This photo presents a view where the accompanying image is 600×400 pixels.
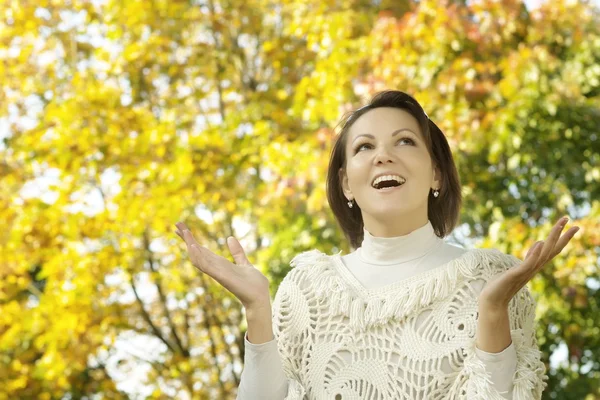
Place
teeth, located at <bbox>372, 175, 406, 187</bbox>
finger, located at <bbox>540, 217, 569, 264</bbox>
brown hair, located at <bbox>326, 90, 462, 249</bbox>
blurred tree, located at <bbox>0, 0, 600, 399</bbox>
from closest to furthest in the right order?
finger, located at <bbox>540, 217, 569, 264</bbox> → teeth, located at <bbox>372, 175, 406, 187</bbox> → brown hair, located at <bbox>326, 90, 462, 249</bbox> → blurred tree, located at <bbox>0, 0, 600, 399</bbox>

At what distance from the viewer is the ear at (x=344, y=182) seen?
1961 mm

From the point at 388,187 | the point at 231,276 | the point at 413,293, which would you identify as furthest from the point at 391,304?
the point at 231,276

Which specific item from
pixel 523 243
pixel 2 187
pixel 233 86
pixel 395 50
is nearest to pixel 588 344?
pixel 523 243

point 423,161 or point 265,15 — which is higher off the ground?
point 423,161

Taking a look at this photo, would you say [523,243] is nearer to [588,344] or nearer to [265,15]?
[588,344]

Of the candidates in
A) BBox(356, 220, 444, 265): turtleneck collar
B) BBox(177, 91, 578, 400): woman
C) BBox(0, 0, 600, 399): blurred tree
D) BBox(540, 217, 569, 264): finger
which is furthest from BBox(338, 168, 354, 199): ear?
BBox(0, 0, 600, 399): blurred tree

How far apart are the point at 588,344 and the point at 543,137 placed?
4.22ft

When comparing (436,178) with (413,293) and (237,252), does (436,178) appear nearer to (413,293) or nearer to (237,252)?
(413,293)

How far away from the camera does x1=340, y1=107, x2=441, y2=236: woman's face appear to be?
69.3 inches

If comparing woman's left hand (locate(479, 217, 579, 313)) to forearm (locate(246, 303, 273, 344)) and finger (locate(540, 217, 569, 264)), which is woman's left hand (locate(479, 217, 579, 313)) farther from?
forearm (locate(246, 303, 273, 344))

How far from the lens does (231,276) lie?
1.64m

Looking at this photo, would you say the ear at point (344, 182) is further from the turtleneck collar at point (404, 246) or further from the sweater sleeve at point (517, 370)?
the sweater sleeve at point (517, 370)

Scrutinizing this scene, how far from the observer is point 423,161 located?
1.80 metres

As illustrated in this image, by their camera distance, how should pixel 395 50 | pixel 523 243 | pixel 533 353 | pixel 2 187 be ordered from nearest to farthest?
pixel 533 353
pixel 523 243
pixel 395 50
pixel 2 187
